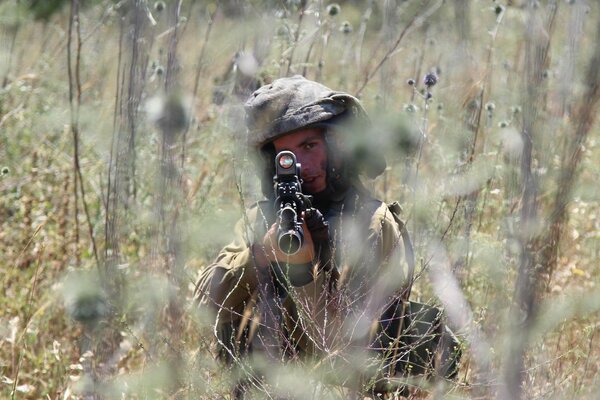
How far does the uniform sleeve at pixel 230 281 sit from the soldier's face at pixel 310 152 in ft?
0.75

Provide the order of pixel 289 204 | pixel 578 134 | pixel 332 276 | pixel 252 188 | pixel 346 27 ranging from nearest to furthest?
pixel 578 134, pixel 289 204, pixel 332 276, pixel 252 188, pixel 346 27

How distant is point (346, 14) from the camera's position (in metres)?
4.88

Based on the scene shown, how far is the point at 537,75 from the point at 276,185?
1370 mm

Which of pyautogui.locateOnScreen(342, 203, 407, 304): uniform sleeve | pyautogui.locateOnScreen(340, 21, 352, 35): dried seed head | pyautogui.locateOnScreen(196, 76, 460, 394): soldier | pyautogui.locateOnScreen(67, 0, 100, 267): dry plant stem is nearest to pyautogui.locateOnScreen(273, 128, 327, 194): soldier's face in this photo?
pyautogui.locateOnScreen(196, 76, 460, 394): soldier

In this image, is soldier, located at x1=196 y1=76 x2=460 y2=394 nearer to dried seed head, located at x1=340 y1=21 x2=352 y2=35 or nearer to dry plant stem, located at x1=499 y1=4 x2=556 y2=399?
dry plant stem, located at x1=499 y1=4 x2=556 y2=399

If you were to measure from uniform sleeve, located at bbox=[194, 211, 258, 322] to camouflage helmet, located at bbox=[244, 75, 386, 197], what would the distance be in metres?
0.29

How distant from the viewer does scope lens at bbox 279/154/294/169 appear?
7.36 feet

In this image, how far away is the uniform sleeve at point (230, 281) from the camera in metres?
2.46

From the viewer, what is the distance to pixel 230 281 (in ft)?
8.17

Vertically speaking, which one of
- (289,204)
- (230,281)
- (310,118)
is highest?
(310,118)

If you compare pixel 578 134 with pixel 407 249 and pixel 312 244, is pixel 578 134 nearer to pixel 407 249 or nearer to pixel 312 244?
pixel 312 244

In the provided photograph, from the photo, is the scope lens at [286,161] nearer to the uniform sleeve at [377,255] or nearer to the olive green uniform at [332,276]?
the olive green uniform at [332,276]

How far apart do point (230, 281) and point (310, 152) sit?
41cm

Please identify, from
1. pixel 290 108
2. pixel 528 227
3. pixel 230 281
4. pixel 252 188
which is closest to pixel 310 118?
pixel 290 108
